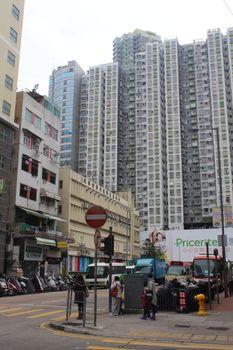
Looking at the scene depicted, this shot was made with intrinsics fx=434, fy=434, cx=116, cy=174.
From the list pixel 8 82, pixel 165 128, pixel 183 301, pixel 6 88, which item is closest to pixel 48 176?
pixel 6 88

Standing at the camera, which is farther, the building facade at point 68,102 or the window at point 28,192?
the building facade at point 68,102

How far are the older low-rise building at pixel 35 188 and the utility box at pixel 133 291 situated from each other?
95.7 feet

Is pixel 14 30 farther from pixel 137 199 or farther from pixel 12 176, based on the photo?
pixel 137 199

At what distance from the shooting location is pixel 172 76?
110 meters

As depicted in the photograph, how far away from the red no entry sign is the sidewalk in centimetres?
304

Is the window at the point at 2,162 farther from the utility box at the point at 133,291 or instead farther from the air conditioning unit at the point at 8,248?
the utility box at the point at 133,291

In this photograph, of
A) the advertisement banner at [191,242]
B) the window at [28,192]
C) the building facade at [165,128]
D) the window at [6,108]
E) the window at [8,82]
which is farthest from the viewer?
the building facade at [165,128]

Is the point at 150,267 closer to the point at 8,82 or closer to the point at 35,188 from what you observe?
the point at 35,188

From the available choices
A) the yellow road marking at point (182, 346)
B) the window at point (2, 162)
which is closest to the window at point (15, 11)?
the window at point (2, 162)

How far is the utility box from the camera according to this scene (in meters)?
17.6

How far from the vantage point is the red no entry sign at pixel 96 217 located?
12977 millimetres

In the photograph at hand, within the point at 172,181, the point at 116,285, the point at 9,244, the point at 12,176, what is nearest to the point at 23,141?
the point at 12,176

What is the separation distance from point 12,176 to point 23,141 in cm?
444

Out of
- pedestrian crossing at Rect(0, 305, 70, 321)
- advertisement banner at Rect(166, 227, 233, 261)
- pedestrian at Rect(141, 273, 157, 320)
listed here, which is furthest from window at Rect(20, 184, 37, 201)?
advertisement banner at Rect(166, 227, 233, 261)
